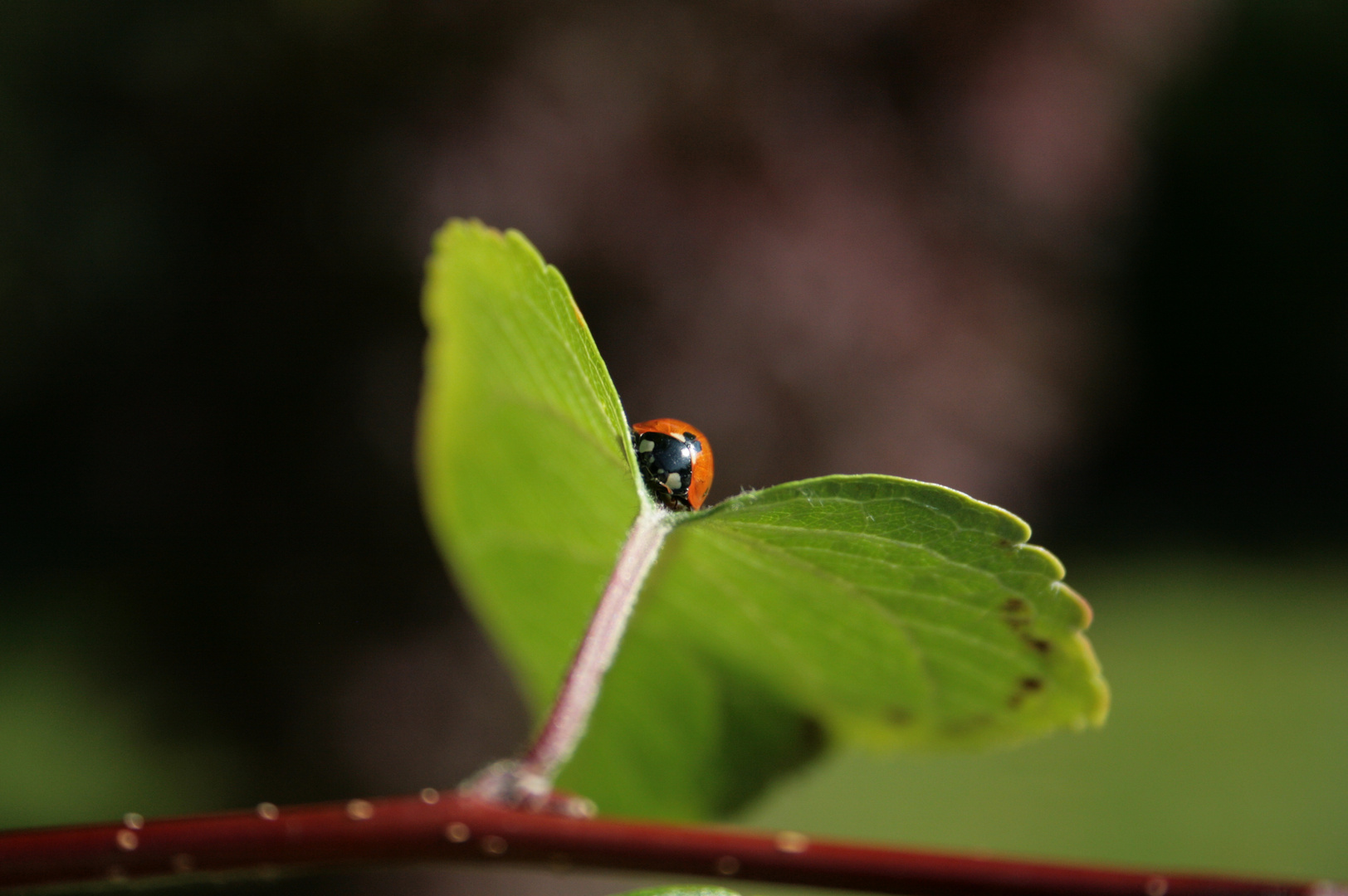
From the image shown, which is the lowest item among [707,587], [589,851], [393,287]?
[589,851]

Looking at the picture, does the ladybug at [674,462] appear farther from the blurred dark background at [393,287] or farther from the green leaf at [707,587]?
the blurred dark background at [393,287]

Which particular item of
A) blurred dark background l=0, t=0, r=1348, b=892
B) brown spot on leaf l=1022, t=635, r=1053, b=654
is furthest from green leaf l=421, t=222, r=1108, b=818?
blurred dark background l=0, t=0, r=1348, b=892

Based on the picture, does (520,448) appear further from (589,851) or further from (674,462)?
(589,851)

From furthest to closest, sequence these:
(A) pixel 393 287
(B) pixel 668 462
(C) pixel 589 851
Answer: (A) pixel 393 287, (B) pixel 668 462, (C) pixel 589 851

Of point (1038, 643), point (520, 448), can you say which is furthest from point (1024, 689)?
point (520, 448)

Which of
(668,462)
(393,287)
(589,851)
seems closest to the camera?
(589,851)

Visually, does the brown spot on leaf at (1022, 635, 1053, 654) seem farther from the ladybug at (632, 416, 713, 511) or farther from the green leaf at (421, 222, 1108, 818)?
the ladybug at (632, 416, 713, 511)
